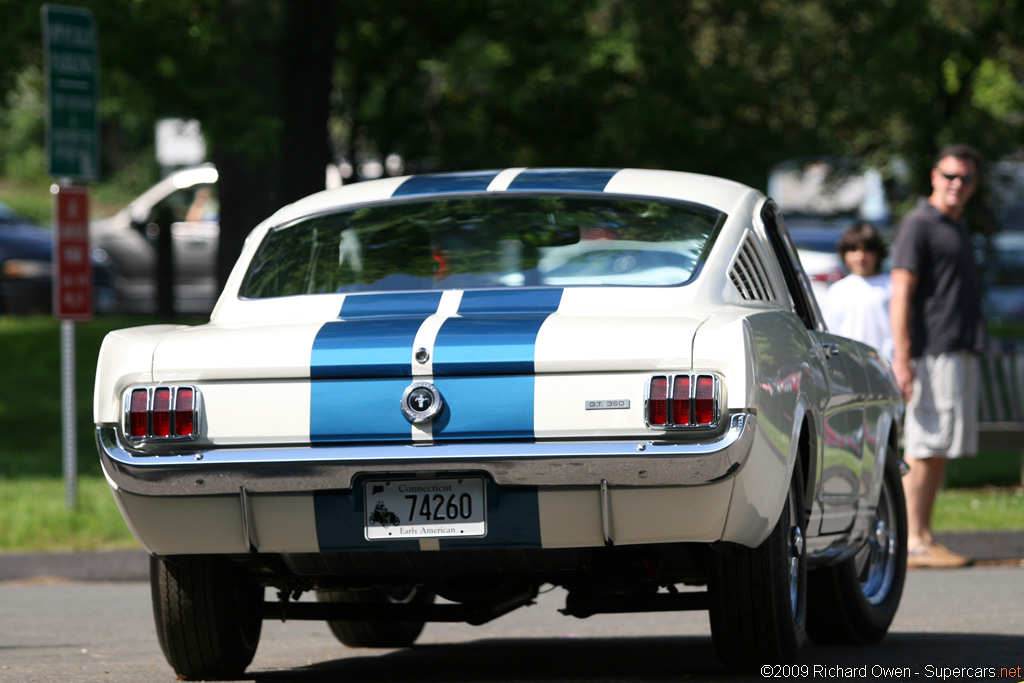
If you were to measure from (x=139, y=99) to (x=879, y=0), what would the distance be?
310 inches

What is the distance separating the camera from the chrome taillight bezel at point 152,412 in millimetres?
5066

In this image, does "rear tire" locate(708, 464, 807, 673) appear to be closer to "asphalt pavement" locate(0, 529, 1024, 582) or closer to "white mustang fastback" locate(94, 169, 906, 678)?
"white mustang fastback" locate(94, 169, 906, 678)

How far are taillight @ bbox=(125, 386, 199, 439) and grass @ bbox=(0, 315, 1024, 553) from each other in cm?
523

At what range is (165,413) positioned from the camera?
16.7ft

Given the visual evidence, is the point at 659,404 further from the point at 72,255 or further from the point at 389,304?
the point at 72,255

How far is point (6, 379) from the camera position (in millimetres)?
16828

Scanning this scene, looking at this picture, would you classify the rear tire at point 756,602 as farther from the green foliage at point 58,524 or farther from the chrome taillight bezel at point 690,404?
the green foliage at point 58,524

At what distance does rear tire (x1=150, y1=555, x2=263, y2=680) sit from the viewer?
560 centimetres

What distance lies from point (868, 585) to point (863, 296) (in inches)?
136

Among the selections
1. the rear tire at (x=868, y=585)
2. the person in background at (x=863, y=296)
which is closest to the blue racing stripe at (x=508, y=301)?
Answer: the rear tire at (x=868, y=585)

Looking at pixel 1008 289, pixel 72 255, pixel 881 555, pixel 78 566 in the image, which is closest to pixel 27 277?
pixel 72 255

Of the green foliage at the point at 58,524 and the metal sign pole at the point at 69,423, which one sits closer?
the green foliage at the point at 58,524

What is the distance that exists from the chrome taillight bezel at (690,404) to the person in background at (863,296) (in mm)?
5529

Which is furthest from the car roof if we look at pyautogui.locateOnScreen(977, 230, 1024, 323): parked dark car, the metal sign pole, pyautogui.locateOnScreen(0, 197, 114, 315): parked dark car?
pyautogui.locateOnScreen(977, 230, 1024, 323): parked dark car
